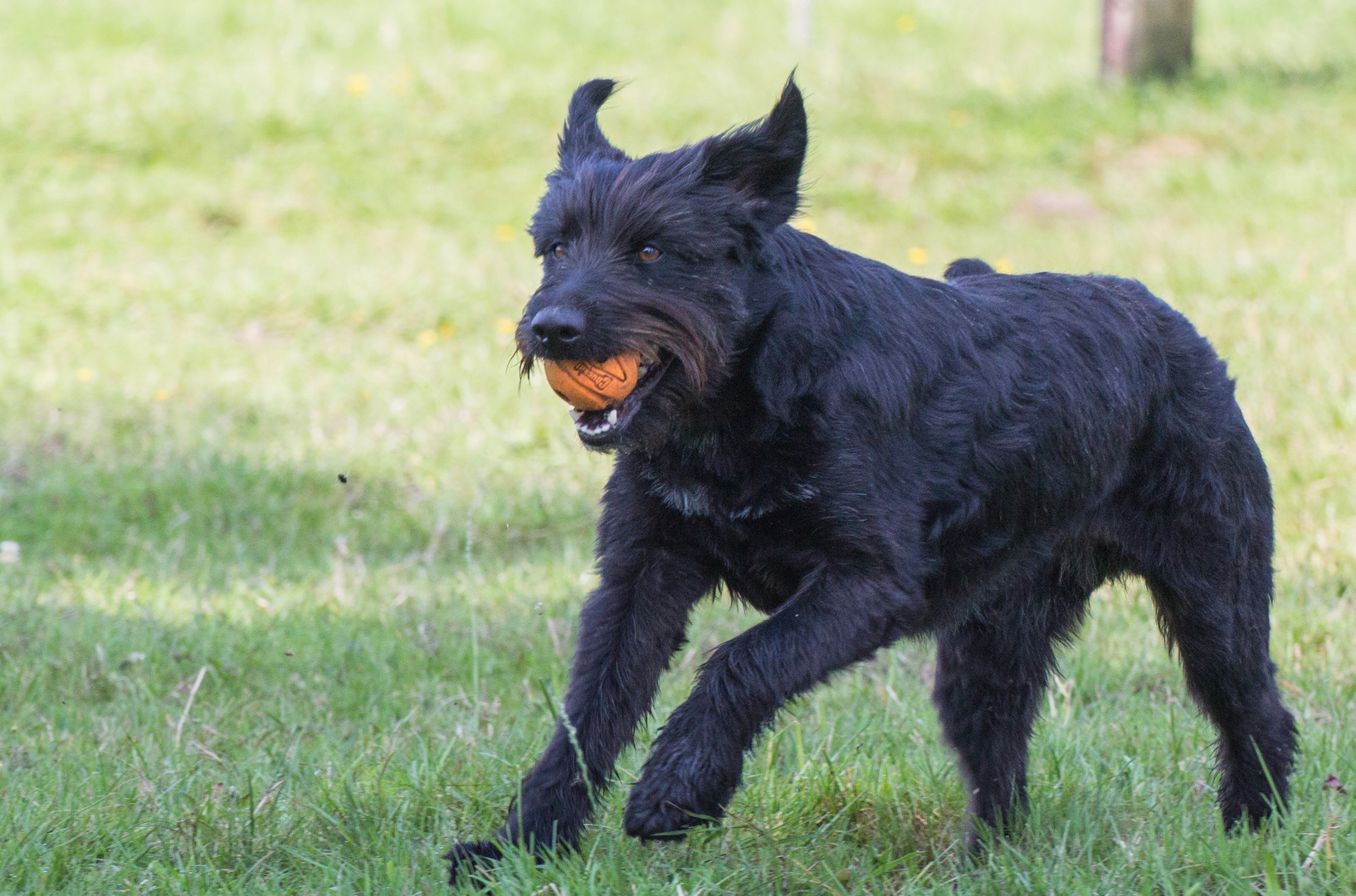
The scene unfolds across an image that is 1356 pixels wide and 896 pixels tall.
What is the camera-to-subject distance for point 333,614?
16.5 ft

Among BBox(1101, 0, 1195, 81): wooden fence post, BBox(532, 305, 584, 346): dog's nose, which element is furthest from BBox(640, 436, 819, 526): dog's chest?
BBox(1101, 0, 1195, 81): wooden fence post

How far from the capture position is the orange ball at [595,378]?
2977mm

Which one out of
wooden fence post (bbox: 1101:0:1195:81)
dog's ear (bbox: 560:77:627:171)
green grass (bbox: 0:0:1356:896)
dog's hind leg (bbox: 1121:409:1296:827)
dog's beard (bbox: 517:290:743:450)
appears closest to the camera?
dog's beard (bbox: 517:290:743:450)

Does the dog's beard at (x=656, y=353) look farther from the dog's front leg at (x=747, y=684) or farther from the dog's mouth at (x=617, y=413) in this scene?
the dog's front leg at (x=747, y=684)

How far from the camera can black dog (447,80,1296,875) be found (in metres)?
3.00

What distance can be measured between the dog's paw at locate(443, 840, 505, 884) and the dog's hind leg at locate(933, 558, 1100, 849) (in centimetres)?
128

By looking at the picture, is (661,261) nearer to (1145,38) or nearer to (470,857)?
(470,857)

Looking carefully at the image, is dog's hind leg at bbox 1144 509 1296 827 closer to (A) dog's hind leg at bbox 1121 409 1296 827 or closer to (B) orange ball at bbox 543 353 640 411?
(A) dog's hind leg at bbox 1121 409 1296 827

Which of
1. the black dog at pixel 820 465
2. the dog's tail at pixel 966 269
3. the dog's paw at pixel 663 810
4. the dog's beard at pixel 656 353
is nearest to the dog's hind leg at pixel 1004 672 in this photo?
the black dog at pixel 820 465

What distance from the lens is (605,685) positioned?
3.17 m

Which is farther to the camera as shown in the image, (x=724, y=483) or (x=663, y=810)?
(x=724, y=483)

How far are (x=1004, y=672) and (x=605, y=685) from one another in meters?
1.26

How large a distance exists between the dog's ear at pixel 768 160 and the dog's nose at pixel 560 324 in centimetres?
48

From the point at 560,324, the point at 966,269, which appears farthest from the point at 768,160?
the point at 966,269
